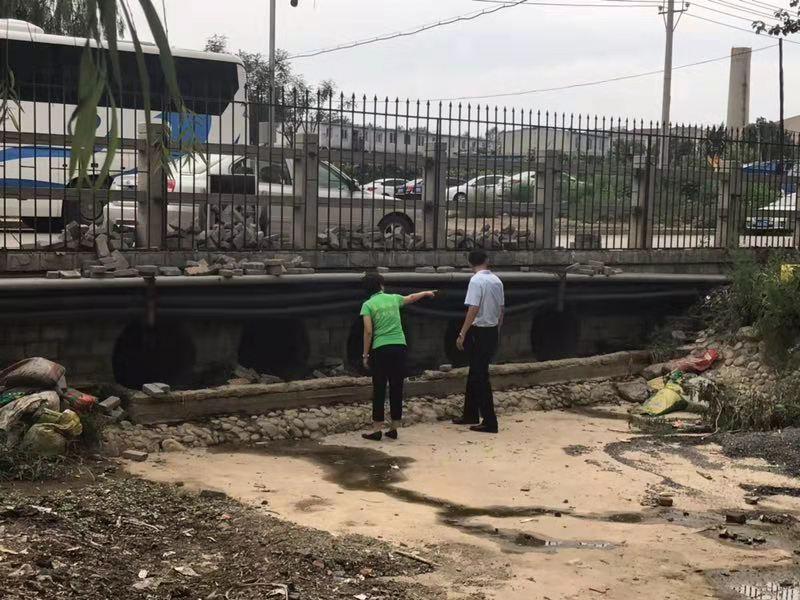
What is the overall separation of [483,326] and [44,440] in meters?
4.46

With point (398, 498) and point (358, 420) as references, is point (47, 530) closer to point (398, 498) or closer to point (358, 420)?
point (398, 498)

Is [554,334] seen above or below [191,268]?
below

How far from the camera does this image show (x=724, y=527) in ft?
22.0

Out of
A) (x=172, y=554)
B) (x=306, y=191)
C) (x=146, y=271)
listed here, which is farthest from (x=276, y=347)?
(x=172, y=554)

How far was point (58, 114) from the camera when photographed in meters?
12.1

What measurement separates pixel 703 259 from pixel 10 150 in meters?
9.83

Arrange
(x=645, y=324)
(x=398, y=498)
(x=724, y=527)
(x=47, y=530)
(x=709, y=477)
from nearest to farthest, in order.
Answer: (x=47, y=530)
(x=724, y=527)
(x=398, y=498)
(x=709, y=477)
(x=645, y=324)

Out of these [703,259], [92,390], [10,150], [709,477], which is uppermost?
[10,150]

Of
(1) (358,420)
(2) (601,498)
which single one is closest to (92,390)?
(1) (358,420)

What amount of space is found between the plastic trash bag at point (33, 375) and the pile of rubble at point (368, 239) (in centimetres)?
378

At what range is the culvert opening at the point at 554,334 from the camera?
13.1m

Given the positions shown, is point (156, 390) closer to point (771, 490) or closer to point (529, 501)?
point (529, 501)

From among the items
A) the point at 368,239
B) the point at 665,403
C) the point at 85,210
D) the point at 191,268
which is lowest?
the point at 665,403

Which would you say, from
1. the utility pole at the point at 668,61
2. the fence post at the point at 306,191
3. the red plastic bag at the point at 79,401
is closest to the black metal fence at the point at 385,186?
the fence post at the point at 306,191
